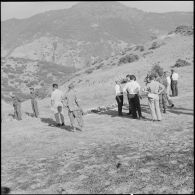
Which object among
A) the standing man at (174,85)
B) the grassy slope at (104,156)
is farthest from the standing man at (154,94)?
Answer: the standing man at (174,85)

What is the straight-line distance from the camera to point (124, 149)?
1027 centimetres

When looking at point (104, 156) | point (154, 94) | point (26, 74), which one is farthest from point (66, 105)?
point (26, 74)

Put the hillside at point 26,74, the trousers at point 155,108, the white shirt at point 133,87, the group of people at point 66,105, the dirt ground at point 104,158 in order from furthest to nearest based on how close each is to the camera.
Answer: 1. the hillside at point 26,74
2. the white shirt at point 133,87
3. the trousers at point 155,108
4. the group of people at point 66,105
5. the dirt ground at point 104,158

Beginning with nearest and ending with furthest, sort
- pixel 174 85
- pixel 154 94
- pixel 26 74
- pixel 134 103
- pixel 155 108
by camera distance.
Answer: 1. pixel 154 94
2. pixel 155 108
3. pixel 134 103
4. pixel 174 85
5. pixel 26 74

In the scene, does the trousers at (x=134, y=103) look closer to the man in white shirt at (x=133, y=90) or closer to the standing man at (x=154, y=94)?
the man in white shirt at (x=133, y=90)

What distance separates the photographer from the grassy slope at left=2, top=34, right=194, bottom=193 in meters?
7.54

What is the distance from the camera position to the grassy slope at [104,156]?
297 inches

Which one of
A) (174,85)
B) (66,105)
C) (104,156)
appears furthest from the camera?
(174,85)

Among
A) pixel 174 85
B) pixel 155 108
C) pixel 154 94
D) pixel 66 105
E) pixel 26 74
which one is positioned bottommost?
pixel 155 108

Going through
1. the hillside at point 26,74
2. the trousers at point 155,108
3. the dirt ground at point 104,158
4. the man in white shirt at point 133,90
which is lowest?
the dirt ground at point 104,158

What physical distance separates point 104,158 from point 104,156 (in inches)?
7.7

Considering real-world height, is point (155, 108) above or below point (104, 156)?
above

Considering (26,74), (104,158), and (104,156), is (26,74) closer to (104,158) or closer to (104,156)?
(104,156)

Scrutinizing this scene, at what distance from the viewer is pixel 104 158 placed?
9469 mm
